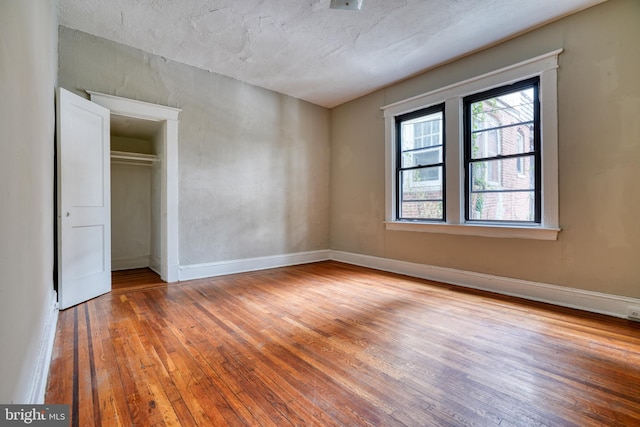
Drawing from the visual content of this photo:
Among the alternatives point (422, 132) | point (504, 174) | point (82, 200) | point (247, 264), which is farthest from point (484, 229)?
point (82, 200)

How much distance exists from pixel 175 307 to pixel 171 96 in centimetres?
274

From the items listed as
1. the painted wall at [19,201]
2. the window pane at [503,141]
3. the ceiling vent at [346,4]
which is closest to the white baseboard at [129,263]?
the painted wall at [19,201]

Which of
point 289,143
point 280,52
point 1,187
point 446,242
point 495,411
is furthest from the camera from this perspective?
point 289,143

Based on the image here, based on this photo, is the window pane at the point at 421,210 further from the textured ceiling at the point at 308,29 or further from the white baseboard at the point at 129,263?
the white baseboard at the point at 129,263

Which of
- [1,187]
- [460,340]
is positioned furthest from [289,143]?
[1,187]

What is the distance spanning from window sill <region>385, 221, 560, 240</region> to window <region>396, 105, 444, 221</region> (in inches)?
6.6

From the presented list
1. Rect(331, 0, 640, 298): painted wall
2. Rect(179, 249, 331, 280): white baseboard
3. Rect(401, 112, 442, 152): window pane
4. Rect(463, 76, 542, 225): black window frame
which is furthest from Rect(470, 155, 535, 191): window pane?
Rect(179, 249, 331, 280): white baseboard

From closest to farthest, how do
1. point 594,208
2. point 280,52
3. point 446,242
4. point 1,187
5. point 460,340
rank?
point 1,187
point 460,340
point 594,208
point 280,52
point 446,242

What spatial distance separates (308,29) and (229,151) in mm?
2036

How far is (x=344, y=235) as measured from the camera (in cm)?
553

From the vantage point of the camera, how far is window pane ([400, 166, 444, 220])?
13.8 feet

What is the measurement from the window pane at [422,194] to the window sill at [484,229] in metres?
0.18

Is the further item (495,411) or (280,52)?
(280,52)

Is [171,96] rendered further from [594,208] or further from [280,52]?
[594,208]
